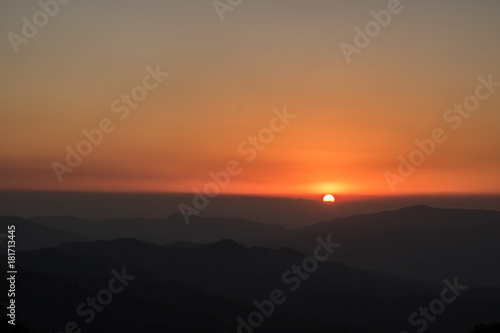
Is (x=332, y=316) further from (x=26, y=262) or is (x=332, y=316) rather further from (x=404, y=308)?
(x=26, y=262)

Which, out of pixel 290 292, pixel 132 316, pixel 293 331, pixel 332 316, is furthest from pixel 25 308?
pixel 290 292

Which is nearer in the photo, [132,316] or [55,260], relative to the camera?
[132,316]

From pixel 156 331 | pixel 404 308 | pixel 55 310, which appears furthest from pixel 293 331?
pixel 404 308

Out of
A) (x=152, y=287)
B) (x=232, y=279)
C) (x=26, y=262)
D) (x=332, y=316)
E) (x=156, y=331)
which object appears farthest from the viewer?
(x=232, y=279)

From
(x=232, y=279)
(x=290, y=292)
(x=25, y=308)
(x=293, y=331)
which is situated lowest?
(x=293, y=331)

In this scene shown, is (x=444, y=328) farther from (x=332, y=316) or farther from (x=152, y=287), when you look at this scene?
(x=152, y=287)

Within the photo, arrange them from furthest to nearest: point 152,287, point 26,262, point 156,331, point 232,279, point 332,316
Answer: point 232,279 → point 26,262 → point 332,316 → point 152,287 → point 156,331

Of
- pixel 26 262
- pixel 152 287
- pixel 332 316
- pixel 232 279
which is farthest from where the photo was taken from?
pixel 232 279

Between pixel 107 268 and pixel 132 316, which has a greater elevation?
pixel 107 268

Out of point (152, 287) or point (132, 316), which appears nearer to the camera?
point (132, 316)
